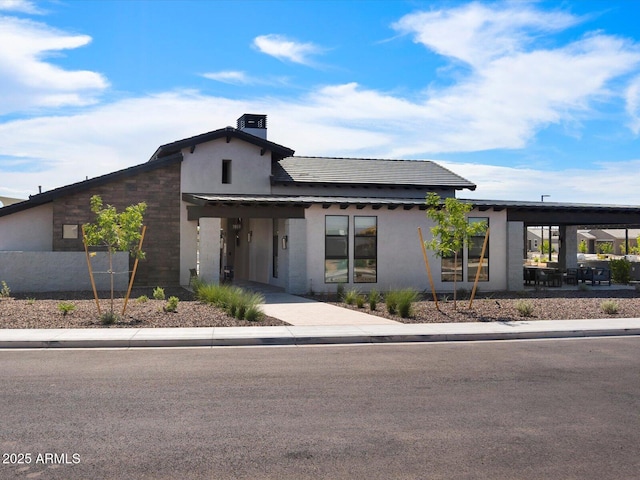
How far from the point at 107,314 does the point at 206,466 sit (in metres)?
10.6

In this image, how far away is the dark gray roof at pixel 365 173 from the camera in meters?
29.1

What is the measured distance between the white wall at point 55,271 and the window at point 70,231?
6.88 feet

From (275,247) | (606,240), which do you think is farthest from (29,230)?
(606,240)

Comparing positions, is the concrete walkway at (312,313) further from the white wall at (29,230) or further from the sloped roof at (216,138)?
the white wall at (29,230)

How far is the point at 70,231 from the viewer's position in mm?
24703

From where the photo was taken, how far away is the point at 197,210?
22.8 meters

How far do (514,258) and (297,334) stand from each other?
578 inches

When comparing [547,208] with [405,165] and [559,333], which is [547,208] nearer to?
[405,165]

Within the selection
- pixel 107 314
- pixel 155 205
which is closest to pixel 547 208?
pixel 155 205

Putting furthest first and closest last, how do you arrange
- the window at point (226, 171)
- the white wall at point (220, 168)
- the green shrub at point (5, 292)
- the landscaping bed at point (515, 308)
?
the window at point (226, 171) → the white wall at point (220, 168) → the green shrub at point (5, 292) → the landscaping bed at point (515, 308)

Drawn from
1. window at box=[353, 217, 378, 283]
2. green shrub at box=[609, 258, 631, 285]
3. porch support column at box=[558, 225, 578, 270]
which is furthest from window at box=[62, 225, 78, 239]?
green shrub at box=[609, 258, 631, 285]

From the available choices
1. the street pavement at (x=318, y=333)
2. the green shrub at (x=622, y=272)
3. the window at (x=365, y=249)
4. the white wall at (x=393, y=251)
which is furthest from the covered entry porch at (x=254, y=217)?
the green shrub at (x=622, y=272)

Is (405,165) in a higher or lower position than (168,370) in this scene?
higher

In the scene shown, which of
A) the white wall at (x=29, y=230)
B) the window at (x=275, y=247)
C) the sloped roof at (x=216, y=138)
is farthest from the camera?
the window at (x=275, y=247)
